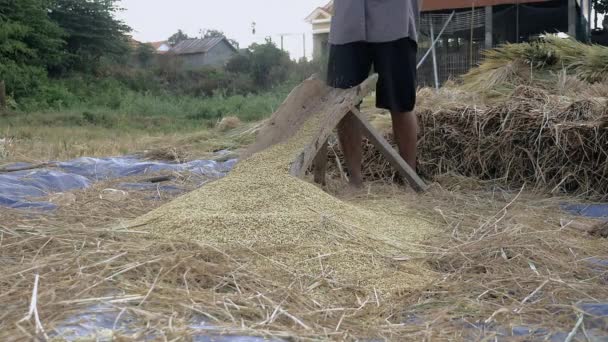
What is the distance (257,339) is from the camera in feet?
4.26

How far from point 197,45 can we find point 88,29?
17.3 meters

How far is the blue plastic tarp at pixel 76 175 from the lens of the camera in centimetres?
300

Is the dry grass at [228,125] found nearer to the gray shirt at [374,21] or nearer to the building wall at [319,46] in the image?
the gray shirt at [374,21]

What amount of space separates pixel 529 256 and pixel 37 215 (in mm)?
1713

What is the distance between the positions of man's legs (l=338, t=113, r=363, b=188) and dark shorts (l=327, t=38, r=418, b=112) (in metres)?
0.20

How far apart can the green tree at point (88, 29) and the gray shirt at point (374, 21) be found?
16.6 m

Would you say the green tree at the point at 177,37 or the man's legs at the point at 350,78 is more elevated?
the green tree at the point at 177,37

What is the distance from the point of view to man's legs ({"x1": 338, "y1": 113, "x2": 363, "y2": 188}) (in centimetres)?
320

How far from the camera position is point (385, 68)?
10.6 feet

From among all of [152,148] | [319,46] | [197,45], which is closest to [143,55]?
[319,46]

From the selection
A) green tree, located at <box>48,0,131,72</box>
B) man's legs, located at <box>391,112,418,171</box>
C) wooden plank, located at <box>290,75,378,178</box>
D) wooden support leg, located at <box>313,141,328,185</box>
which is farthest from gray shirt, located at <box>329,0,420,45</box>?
green tree, located at <box>48,0,131,72</box>

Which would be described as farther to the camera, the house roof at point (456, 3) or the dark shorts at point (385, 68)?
the house roof at point (456, 3)

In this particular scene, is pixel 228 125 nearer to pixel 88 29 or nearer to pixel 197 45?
pixel 88 29

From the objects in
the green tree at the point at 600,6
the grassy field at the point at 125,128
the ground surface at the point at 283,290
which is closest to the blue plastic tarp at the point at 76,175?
the grassy field at the point at 125,128
